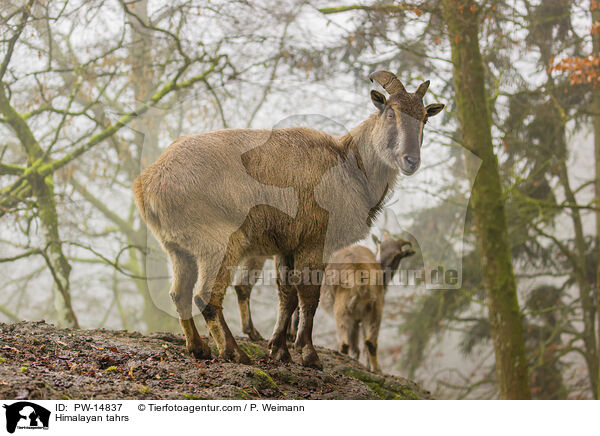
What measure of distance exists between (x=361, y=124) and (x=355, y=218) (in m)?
0.80

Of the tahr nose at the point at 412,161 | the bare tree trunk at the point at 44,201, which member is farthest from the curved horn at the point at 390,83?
the bare tree trunk at the point at 44,201

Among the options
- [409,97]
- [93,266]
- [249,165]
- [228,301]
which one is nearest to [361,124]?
[409,97]

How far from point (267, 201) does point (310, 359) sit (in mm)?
1300

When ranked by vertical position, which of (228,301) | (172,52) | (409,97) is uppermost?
(172,52)

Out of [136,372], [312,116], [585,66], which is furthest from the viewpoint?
[585,66]

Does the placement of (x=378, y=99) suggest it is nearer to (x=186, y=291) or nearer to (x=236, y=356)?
(x=186, y=291)

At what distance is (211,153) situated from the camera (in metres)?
4.02

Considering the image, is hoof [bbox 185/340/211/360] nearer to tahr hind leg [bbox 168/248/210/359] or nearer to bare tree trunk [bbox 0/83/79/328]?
tahr hind leg [bbox 168/248/210/359]

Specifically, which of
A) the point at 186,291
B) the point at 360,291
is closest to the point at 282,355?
the point at 186,291

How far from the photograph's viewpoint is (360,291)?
6.01m

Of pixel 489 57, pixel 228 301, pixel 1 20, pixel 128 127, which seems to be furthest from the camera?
pixel 489 57

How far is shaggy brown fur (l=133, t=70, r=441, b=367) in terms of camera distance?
12.7ft

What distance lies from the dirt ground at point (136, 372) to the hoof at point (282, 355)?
7 cm

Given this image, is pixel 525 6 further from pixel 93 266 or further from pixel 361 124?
pixel 93 266
